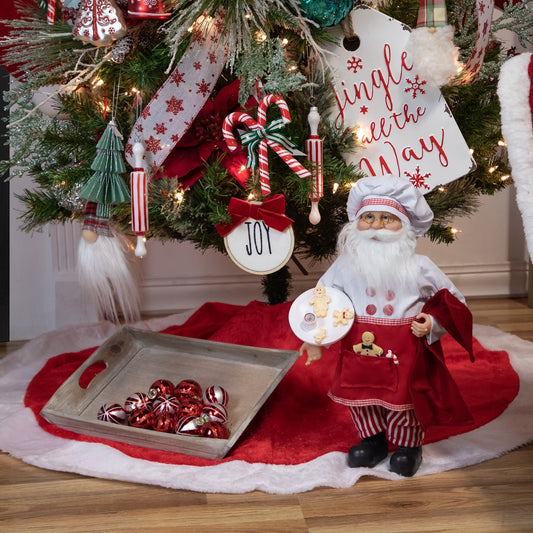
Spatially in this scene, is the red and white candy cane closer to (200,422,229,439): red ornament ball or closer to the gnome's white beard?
the gnome's white beard

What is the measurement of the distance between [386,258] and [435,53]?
1.38 ft

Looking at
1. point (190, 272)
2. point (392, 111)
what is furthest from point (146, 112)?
point (190, 272)

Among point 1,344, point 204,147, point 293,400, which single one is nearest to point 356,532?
point 293,400

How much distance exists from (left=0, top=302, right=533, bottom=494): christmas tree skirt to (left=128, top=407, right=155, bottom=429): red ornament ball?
0.05 m

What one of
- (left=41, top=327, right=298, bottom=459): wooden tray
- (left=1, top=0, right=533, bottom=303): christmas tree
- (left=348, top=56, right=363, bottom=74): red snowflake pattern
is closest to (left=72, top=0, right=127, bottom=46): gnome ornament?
(left=1, top=0, right=533, bottom=303): christmas tree

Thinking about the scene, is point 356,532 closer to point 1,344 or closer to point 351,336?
point 351,336

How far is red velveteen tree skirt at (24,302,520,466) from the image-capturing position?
4.47 feet

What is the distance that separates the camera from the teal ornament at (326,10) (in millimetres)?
1367

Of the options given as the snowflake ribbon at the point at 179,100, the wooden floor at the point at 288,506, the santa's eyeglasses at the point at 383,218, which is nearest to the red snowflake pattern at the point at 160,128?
the snowflake ribbon at the point at 179,100

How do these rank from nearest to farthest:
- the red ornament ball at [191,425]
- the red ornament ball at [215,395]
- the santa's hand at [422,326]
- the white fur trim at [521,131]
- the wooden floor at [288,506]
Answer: the white fur trim at [521,131] → the wooden floor at [288,506] → the santa's hand at [422,326] → the red ornament ball at [191,425] → the red ornament ball at [215,395]

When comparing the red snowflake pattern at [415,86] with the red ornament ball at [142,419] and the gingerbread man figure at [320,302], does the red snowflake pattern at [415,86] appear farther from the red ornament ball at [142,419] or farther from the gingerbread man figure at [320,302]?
the red ornament ball at [142,419]

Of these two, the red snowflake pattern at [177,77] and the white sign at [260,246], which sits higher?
the red snowflake pattern at [177,77]

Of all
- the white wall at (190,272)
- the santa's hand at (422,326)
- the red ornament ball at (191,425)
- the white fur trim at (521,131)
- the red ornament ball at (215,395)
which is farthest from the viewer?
the white wall at (190,272)

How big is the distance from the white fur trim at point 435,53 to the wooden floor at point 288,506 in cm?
75
